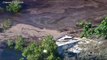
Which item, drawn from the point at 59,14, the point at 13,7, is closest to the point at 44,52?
the point at 59,14

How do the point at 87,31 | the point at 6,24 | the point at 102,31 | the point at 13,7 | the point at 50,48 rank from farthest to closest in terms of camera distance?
1. the point at 13,7
2. the point at 6,24
3. the point at 87,31
4. the point at 102,31
5. the point at 50,48

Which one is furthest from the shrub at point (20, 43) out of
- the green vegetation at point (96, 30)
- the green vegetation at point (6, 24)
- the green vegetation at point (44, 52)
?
the green vegetation at point (96, 30)

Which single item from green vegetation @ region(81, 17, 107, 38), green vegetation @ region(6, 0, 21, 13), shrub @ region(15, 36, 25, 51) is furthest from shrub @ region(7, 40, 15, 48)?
green vegetation @ region(6, 0, 21, 13)

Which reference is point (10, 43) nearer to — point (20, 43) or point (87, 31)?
point (20, 43)

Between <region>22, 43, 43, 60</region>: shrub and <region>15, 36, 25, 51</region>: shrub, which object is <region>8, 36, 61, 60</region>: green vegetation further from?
<region>15, 36, 25, 51</region>: shrub

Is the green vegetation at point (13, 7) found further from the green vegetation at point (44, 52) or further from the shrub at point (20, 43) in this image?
the green vegetation at point (44, 52)

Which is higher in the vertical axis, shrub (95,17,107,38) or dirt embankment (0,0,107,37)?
shrub (95,17,107,38)

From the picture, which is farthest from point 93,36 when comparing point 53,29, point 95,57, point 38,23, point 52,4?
point 52,4

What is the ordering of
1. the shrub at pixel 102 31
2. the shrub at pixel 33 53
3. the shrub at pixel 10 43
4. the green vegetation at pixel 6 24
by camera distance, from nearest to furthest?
the shrub at pixel 33 53, the shrub at pixel 102 31, the shrub at pixel 10 43, the green vegetation at pixel 6 24
